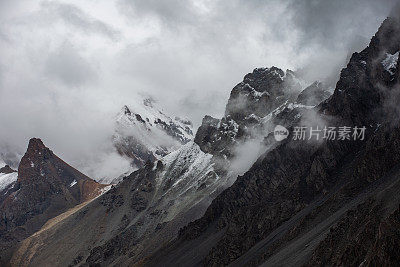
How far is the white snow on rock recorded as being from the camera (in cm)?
17750

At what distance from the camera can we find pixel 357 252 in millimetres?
79438

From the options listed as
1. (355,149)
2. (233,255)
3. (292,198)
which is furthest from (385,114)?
(233,255)

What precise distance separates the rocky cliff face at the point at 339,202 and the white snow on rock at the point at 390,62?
44 centimetres

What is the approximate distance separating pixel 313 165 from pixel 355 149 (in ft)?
54.1

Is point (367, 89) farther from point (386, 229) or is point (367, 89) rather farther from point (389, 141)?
point (386, 229)

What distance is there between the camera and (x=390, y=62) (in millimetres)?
181625

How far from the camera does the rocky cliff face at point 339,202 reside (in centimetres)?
8894

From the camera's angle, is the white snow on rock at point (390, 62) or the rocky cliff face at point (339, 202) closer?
the rocky cliff face at point (339, 202)

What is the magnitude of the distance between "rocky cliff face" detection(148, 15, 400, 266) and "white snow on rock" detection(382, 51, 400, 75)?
17.4 inches

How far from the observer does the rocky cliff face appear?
88938 mm

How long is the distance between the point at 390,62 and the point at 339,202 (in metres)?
78.8

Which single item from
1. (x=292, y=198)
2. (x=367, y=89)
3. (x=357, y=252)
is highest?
(x=367, y=89)

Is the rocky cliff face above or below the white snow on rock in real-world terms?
below

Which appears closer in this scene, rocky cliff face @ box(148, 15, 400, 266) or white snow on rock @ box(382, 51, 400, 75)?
rocky cliff face @ box(148, 15, 400, 266)
